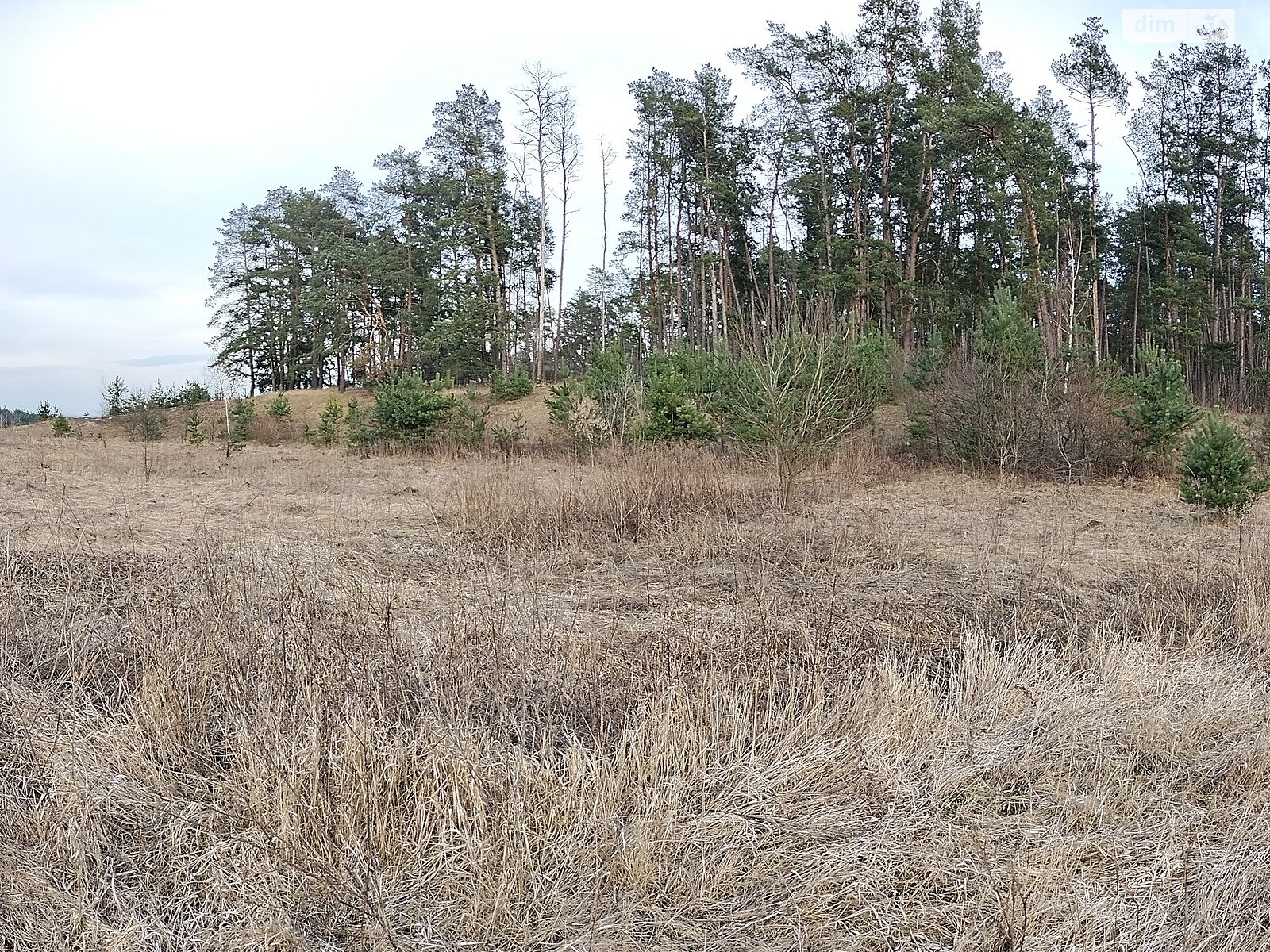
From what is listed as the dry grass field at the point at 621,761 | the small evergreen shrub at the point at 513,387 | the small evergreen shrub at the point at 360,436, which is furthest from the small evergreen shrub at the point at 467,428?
the dry grass field at the point at 621,761

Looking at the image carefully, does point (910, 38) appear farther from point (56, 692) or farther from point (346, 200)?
point (56, 692)

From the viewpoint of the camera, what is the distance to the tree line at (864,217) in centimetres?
2539

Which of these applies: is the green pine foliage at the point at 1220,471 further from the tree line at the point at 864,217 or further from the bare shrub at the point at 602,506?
the tree line at the point at 864,217

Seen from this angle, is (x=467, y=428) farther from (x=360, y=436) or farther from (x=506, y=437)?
(x=360, y=436)

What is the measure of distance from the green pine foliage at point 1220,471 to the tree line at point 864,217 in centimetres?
1331

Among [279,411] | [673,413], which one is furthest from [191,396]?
[673,413]

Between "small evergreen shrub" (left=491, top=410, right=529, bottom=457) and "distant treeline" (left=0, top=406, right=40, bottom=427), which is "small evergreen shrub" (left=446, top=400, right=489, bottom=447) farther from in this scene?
"distant treeline" (left=0, top=406, right=40, bottom=427)

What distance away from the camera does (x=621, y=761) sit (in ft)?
8.59

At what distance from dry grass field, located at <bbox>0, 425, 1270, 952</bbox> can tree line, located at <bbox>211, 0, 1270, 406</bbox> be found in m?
19.0

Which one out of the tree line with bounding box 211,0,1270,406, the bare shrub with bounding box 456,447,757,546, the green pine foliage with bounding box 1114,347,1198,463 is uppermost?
the tree line with bounding box 211,0,1270,406

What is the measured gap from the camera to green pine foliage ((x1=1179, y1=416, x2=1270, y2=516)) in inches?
319

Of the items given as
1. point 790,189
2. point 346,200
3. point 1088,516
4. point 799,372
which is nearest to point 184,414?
point 346,200

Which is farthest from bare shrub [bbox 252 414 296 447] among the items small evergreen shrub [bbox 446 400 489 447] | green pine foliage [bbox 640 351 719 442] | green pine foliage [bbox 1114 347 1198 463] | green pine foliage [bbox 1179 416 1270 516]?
green pine foliage [bbox 1179 416 1270 516]

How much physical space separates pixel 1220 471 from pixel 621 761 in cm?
819
